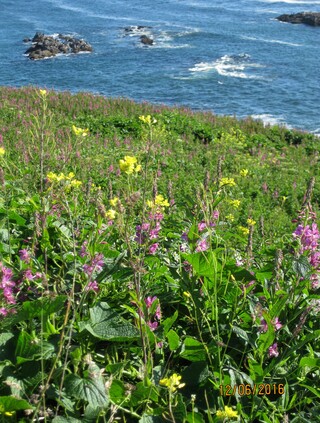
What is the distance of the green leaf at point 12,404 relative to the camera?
1.79m

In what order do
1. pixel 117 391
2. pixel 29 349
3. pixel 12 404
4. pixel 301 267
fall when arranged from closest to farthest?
1. pixel 12 404
2. pixel 117 391
3. pixel 29 349
4. pixel 301 267

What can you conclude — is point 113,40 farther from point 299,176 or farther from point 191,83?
point 299,176

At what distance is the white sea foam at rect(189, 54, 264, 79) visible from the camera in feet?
95.4

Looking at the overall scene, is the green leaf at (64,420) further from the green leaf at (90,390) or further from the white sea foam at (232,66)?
the white sea foam at (232,66)

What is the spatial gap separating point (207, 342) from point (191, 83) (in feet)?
86.4

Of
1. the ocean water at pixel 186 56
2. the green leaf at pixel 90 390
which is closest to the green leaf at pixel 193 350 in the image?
the green leaf at pixel 90 390

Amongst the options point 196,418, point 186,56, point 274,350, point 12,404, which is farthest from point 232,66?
point 12,404

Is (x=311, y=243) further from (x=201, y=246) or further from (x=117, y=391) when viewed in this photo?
(x=117, y=391)

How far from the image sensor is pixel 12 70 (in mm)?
30516

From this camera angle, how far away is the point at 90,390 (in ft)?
6.18

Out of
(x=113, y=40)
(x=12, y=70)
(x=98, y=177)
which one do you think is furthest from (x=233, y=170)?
(x=113, y=40)
